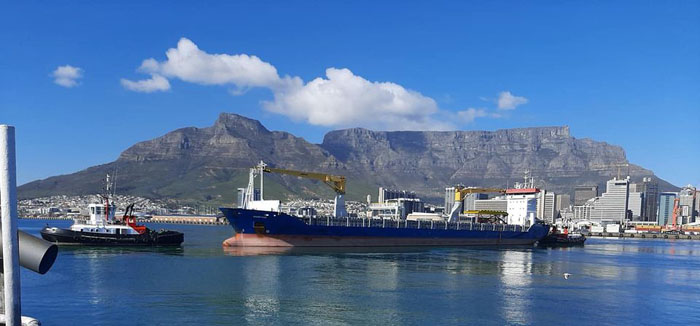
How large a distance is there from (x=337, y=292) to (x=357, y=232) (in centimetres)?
4018

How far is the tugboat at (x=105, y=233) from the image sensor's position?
6359 cm

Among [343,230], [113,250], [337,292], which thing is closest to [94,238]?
[113,250]

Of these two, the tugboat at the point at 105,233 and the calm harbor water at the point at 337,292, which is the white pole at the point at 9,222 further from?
the tugboat at the point at 105,233

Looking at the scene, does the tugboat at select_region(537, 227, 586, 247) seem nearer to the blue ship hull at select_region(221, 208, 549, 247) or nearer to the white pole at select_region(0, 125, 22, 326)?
the blue ship hull at select_region(221, 208, 549, 247)

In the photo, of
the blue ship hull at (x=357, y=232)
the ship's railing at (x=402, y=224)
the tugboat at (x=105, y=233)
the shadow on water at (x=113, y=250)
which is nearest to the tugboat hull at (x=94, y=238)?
the tugboat at (x=105, y=233)

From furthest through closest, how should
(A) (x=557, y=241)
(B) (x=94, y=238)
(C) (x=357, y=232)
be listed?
(A) (x=557, y=241), (C) (x=357, y=232), (B) (x=94, y=238)

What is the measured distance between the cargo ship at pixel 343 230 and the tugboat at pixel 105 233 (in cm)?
904

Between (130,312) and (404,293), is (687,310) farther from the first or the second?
(130,312)

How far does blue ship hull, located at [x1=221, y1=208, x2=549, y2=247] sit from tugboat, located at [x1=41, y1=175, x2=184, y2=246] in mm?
9038

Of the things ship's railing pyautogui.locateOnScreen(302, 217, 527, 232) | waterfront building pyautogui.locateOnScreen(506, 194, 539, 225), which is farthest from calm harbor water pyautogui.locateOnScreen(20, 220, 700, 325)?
waterfront building pyautogui.locateOnScreen(506, 194, 539, 225)

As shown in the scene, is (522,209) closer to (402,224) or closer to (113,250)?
(402,224)

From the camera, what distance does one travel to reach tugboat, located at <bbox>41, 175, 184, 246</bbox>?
63.6m

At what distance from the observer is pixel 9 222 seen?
7.77 metres

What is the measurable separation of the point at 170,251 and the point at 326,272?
80.5 feet
